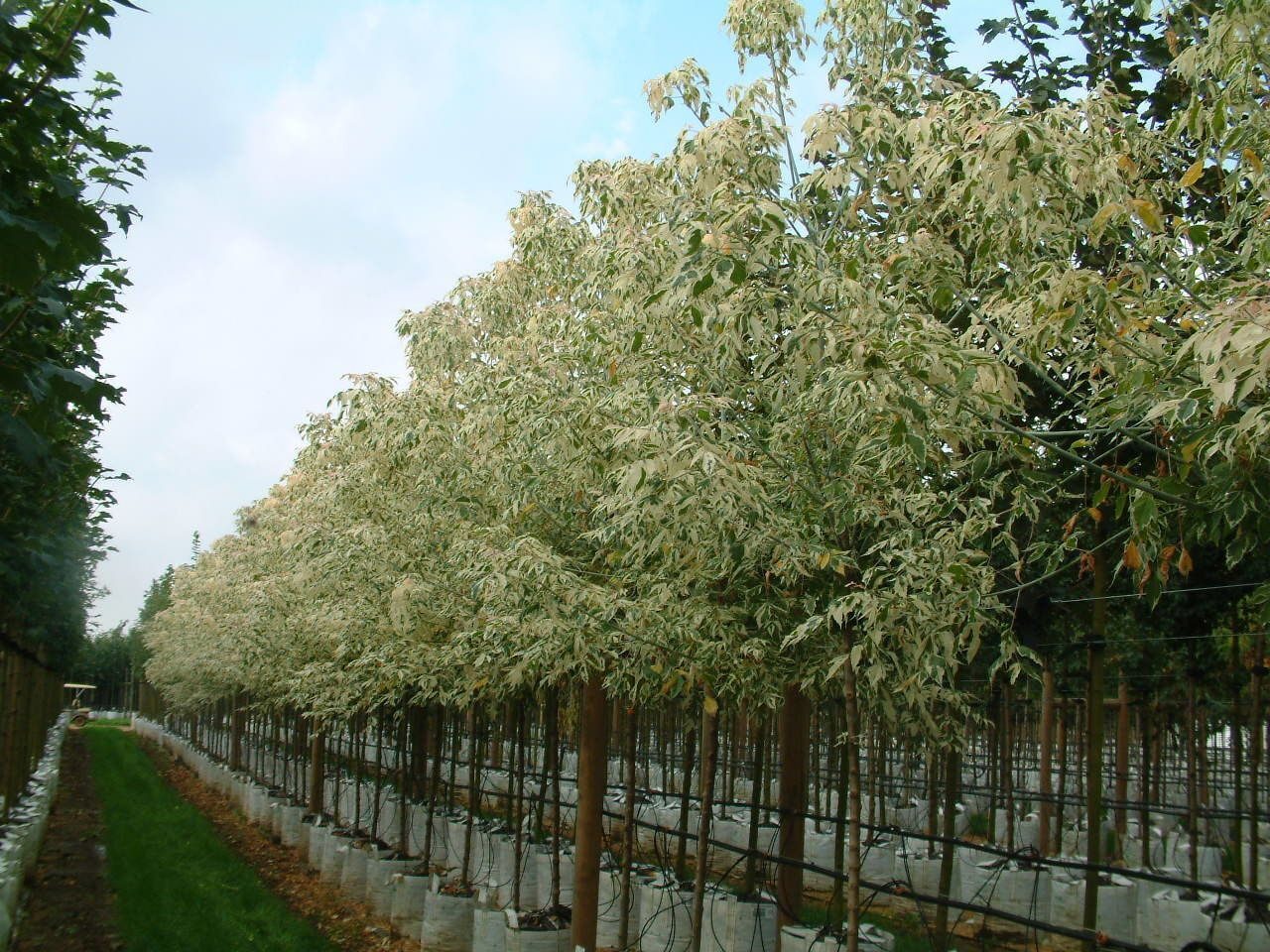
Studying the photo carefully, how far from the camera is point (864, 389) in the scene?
4.57 m

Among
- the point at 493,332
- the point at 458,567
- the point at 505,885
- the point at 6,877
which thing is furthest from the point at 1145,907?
the point at 6,877

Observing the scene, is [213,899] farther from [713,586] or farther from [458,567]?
[713,586]

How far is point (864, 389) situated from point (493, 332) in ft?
22.8

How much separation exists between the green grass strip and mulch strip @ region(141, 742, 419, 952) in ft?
0.79

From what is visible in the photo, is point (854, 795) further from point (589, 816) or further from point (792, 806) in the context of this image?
point (589, 816)

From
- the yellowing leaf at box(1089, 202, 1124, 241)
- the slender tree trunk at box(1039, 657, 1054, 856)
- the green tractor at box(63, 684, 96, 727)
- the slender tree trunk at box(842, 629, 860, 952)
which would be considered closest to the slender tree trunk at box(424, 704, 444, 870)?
the slender tree trunk at box(1039, 657, 1054, 856)

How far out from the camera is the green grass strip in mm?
12250

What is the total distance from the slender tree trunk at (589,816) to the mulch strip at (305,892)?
347 centimetres

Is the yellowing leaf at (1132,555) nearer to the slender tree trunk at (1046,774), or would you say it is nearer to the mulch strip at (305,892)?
the slender tree trunk at (1046,774)

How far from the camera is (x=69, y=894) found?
14195 mm

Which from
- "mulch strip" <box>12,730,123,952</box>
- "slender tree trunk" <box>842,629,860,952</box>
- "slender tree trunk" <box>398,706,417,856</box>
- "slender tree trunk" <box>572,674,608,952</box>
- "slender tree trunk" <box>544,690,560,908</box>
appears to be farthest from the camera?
"slender tree trunk" <box>398,706,417,856</box>

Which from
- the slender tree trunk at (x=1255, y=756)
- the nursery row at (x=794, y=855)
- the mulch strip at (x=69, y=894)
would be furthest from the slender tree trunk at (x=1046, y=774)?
the mulch strip at (x=69, y=894)

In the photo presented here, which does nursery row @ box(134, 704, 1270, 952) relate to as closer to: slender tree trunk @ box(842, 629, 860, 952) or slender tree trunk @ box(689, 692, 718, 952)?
slender tree trunk @ box(689, 692, 718, 952)

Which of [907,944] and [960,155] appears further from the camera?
[907,944]
